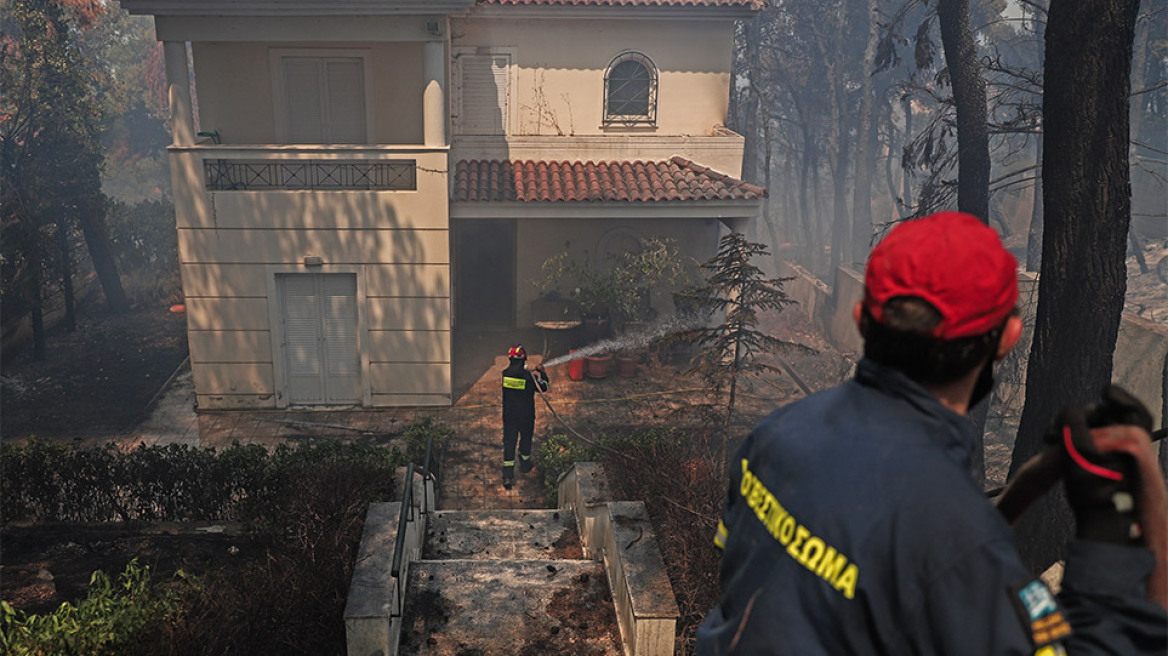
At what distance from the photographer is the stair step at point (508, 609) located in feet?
22.0

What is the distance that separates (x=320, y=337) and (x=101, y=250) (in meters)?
11.1

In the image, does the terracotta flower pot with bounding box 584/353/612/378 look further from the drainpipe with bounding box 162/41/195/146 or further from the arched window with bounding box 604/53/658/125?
the drainpipe with bounding box 162/41/195/146

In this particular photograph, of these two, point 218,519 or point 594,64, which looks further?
point 594,64

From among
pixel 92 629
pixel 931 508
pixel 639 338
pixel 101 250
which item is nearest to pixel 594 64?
pixel 639 338

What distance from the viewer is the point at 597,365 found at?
17844 millimetres

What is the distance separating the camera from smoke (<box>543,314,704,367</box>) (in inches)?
711

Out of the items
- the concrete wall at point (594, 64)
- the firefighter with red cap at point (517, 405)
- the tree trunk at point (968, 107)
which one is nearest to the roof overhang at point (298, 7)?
the concrete wall at point (594, 64)

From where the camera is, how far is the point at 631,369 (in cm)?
1825

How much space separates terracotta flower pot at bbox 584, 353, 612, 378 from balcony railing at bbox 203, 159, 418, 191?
201 inches

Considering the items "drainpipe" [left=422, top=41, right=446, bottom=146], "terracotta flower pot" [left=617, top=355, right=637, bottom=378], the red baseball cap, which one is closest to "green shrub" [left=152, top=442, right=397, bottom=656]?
the red baseball cap

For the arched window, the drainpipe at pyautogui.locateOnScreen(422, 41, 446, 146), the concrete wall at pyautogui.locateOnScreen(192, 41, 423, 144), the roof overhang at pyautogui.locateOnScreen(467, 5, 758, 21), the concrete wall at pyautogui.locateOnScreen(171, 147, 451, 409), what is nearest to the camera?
the drainpipe at pyautogui.locateOnScreen(422, 41, 446, 146)

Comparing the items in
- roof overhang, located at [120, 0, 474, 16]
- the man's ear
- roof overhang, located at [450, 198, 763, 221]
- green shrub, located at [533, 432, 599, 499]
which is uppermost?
roof overhang, located at [120, 0, 474, 16]

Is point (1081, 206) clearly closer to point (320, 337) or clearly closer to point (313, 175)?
point (313, 175)

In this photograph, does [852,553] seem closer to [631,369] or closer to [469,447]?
[469,447]
